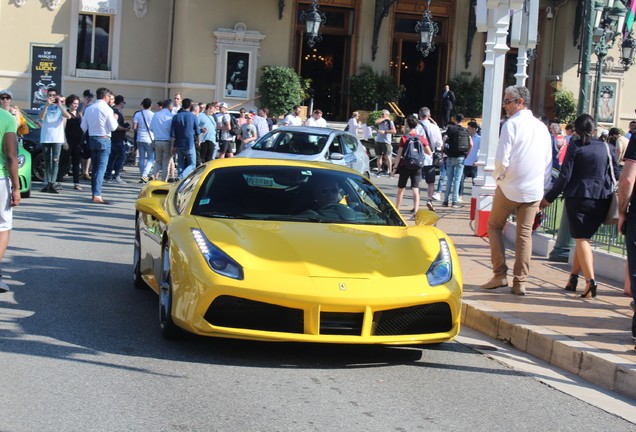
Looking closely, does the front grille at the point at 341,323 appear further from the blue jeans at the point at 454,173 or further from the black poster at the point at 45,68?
the black poster at the point at 45,68

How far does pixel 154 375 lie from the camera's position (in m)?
6.59

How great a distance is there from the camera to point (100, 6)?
3428 cm

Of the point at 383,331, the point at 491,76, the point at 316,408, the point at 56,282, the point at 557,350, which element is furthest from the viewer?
the point at 491,76

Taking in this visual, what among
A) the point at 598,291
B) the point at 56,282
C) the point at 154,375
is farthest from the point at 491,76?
the point at 154,375

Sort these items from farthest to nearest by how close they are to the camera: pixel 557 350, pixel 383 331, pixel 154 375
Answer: pixel 557 350 < pixel 383 331 < pixel 154 375

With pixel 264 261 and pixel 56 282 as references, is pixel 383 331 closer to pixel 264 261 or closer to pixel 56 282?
pixel 264 261

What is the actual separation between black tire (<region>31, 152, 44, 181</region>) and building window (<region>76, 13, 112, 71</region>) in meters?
13.4

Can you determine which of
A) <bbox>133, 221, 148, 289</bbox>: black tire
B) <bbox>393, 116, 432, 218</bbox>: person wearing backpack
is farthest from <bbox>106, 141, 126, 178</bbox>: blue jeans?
<bbox>133, 221, 148, 289</bbox>: black tire

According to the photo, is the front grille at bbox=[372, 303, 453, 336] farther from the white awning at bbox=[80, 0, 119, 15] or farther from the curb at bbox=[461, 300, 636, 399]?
the white awning at bbox=[80, 0, 119, 15]

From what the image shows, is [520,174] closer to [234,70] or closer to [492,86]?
[492,86]

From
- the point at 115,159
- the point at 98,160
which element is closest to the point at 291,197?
the point at 98,160

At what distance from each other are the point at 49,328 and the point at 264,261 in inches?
76.6

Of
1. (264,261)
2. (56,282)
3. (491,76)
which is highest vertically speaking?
(491,76)

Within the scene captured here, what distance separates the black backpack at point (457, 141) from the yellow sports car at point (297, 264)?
461 inches
